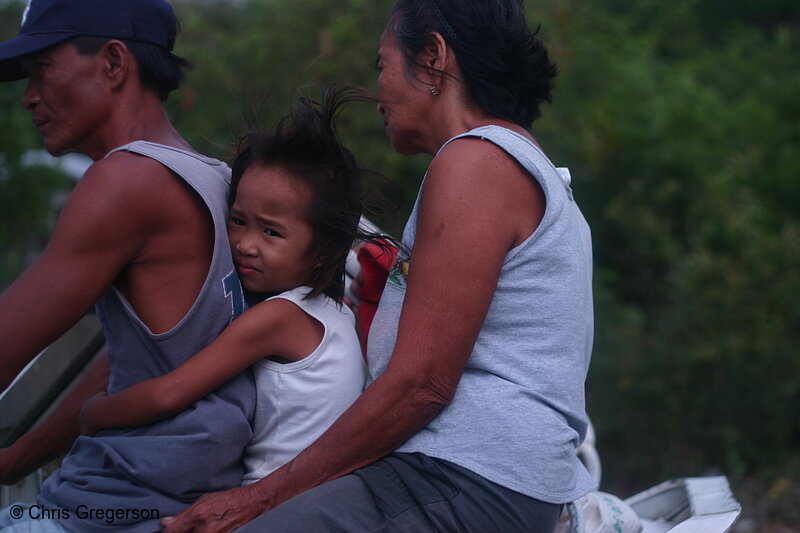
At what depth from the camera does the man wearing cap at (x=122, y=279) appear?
1.98 meters

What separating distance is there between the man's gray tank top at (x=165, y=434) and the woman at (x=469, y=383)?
92 millimetres

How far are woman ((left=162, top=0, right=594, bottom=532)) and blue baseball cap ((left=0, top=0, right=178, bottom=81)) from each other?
0.88m

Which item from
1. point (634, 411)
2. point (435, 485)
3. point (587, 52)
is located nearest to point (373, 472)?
point (435, 485)

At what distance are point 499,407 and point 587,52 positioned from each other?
19.6 ft

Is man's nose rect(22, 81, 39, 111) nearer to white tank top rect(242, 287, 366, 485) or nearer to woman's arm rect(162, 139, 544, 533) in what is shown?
white tank top rect(242, 287, 366, 485)

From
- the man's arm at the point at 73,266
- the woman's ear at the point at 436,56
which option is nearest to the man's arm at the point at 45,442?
the man's arm at the point at 73,266

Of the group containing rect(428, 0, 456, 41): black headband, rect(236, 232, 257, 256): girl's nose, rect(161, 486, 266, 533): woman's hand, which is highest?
rect(428, 0, 456, 41): black headband

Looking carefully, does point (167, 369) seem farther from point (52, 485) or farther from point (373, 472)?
point (373, 472)

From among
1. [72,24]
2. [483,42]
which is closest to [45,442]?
[72,24]

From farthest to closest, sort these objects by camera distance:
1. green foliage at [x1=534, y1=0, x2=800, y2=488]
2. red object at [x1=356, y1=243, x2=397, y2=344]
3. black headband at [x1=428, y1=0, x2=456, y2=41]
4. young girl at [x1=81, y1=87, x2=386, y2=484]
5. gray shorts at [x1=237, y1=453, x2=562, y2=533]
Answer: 1. green foliage at [x1=534, y1=0, x2=800, y2=488]
2. red object at [x1=356, y1=243, x2=397, y2=344]
3. black headband at [x1=428, y1=0, x2=456, y2=41]
4. young girl at [x1=81, y1=87, x2=386, y2=484]
5. gray shorts at [x1=237, y1=453, x2=562, y2=533]

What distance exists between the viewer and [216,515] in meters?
1.99

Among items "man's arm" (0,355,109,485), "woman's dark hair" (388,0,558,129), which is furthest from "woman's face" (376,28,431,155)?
"man's arm" (0,355,109,485)

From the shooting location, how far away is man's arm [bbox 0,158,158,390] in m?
1.96

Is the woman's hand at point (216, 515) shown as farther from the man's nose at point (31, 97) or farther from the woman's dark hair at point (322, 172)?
the man's nose at point (31, 97)
